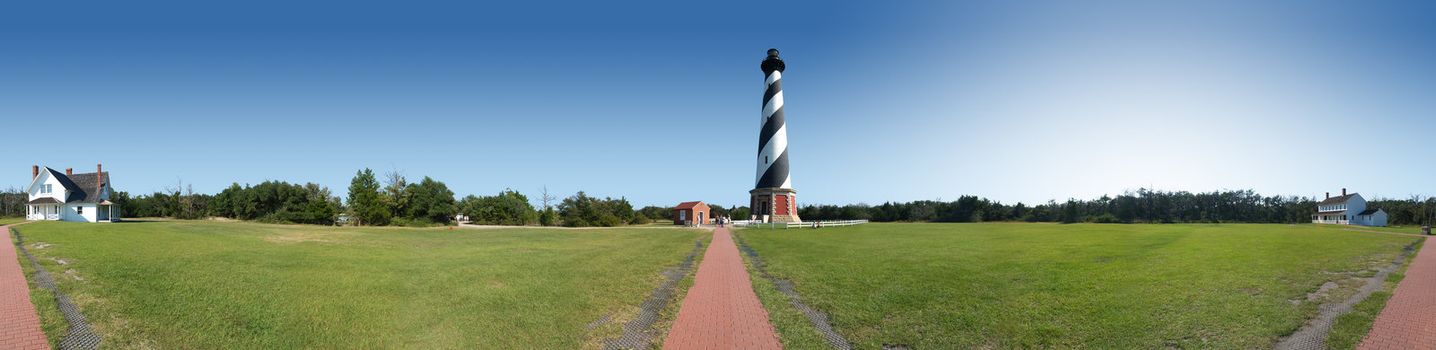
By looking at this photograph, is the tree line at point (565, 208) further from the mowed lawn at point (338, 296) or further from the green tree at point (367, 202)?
the mowed lawn at point (338, 296)

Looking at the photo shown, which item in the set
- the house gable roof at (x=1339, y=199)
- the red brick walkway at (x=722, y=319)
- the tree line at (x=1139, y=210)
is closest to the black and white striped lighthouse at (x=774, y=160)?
the tree line at (x=1139, y=210)

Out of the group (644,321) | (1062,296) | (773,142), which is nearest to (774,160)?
(773,142)

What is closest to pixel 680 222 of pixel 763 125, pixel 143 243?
pixel 763 125

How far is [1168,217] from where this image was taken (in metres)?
76.2

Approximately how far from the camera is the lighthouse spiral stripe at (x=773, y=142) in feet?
157

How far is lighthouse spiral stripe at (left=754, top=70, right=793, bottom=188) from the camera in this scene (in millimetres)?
47781

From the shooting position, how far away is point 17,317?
338 inches

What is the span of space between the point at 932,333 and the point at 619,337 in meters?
4.59

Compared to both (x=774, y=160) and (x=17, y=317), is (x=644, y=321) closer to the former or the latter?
(x=17, y=317)

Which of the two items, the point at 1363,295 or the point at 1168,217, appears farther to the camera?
the point at 1168,217

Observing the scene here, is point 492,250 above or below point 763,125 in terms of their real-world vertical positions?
below

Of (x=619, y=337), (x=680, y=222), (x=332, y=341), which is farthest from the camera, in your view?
(x=680, y=222)

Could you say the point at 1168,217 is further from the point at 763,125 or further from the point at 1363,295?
the point at 1363,295

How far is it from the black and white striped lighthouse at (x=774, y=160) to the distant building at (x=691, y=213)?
28.6 ft
